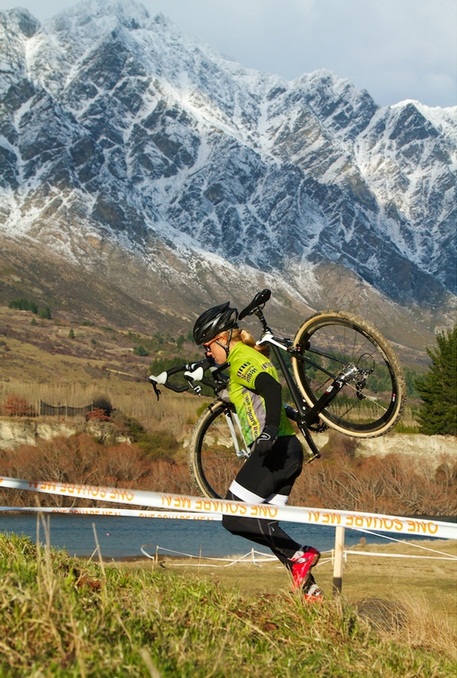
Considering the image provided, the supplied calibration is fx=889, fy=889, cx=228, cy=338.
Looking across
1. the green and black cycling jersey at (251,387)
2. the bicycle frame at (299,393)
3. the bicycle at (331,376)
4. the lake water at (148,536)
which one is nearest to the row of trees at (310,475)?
the lake water at (148,536)

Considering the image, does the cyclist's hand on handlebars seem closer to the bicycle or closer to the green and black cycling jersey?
the green and black cycling jersey

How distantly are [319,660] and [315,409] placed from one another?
5155 millimetres

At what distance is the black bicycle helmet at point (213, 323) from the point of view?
9.30m

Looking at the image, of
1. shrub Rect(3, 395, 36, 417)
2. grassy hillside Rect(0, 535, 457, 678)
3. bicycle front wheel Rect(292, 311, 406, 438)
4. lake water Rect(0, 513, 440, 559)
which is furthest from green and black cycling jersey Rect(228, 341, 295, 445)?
shrub Rect(3, 395, 36, 417)

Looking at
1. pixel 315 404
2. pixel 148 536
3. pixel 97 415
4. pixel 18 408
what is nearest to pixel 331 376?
pixel 315 404

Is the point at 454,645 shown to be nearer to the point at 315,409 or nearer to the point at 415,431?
the point at 315,409

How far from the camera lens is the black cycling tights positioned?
8.26m

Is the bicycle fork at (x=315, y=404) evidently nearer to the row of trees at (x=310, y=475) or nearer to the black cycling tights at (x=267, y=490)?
the black cycling tights at (x=267, y=490)

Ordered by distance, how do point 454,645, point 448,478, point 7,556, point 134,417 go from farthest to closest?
point 134,417 < point 448,478 < point 454,645 < point 7,556

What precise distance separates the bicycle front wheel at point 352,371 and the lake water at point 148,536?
3868 centimetres

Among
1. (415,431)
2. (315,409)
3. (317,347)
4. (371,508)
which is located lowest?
(371,508)

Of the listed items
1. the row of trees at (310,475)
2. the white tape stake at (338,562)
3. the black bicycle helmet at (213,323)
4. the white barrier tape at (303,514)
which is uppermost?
the black bicycle helmet at (213,323)

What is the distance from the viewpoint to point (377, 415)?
11.0 m

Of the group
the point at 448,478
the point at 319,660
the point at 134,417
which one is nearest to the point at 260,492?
the point at 319,660
